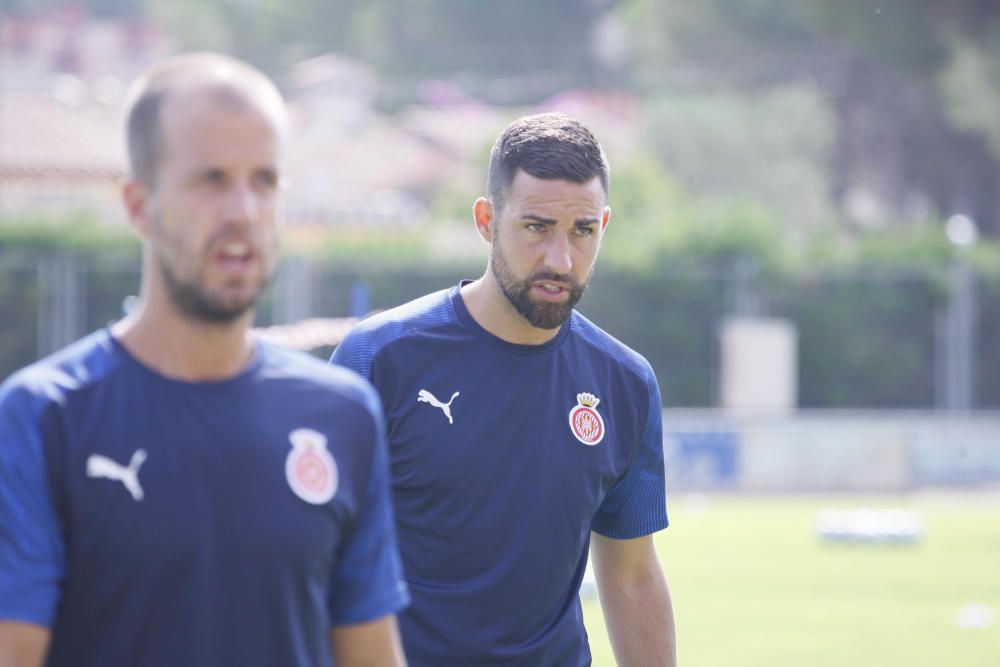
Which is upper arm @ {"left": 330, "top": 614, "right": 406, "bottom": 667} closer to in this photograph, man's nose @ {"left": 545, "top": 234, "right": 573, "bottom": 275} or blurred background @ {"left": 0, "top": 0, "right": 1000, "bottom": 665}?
man's nose @ {"left": 545, "top": 234, "right": 573, "bottom": 275}

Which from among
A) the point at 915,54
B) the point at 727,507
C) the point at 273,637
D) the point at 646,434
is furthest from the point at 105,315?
the point at 915,54

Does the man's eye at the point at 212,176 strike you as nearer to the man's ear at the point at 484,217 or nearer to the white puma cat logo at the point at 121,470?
the white puma cat logo at the point at 121,470

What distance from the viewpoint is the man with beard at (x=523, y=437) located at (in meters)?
→ 4.63

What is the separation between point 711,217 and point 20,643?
24.0m

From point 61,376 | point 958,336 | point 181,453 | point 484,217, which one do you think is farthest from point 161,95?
point 958,336

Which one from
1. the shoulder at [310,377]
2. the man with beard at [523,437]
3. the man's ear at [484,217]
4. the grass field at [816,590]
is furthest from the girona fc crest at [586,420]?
the grass field at [816,590]

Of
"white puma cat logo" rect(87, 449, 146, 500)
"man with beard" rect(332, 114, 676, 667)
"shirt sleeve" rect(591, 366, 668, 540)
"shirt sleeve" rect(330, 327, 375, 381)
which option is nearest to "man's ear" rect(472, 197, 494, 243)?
"man with beard" rect(332, 114, 676, 667)

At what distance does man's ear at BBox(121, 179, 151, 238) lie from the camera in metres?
3.02

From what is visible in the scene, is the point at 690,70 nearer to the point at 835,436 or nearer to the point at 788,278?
the point at 788,278

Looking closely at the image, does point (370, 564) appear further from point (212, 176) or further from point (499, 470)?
point (499, 470)

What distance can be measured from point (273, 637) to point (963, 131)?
4454 cm

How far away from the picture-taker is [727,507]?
68.5 ft

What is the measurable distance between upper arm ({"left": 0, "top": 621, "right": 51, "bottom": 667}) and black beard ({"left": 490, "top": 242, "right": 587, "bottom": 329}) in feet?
6.86

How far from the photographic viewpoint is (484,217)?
507 cm
